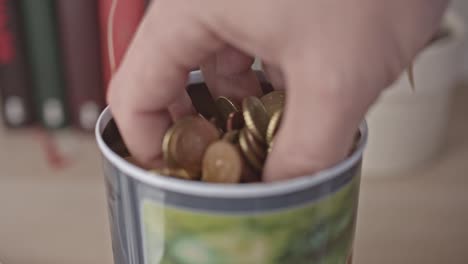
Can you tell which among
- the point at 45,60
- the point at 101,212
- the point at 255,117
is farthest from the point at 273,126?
the point at 45,60

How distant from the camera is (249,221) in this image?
0.66 ft

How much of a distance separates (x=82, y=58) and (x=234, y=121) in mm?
322

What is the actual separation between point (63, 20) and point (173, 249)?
0.36 m

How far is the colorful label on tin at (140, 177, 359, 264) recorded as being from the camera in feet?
0.66

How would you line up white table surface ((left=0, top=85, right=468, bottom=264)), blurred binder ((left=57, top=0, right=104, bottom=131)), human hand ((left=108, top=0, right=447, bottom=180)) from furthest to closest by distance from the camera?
blurred binder ((left=57, top=0, right=104, bottom=131)) < white table surface ((left=0, top=85, right=468, bottom=264)) < human hand ((left=108, top=0, right=447, bottom=180))

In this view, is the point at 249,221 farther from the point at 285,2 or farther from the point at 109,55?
the point at 109,55

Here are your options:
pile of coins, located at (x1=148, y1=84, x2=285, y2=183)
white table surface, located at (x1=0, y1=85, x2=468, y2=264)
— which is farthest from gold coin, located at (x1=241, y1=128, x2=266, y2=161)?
white table surface, located at (x1=0, y1=85, x2=468, y2=264)

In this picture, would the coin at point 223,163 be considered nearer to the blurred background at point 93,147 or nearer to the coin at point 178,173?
the coin at point 178,173

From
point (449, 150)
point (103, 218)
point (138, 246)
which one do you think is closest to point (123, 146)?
point (138, 246)

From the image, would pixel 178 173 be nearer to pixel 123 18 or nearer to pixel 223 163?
pixel 223 163

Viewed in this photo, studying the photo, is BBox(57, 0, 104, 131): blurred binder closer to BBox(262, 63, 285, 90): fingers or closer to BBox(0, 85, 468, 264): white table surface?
BBox(0, 85, 468, 264): white table surface

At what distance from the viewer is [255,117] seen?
232 millimetres

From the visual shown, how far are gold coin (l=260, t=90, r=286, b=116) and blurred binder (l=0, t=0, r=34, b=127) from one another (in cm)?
34

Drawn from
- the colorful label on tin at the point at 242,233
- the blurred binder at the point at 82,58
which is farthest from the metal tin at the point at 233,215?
the blurred binder at the point at 82,58
